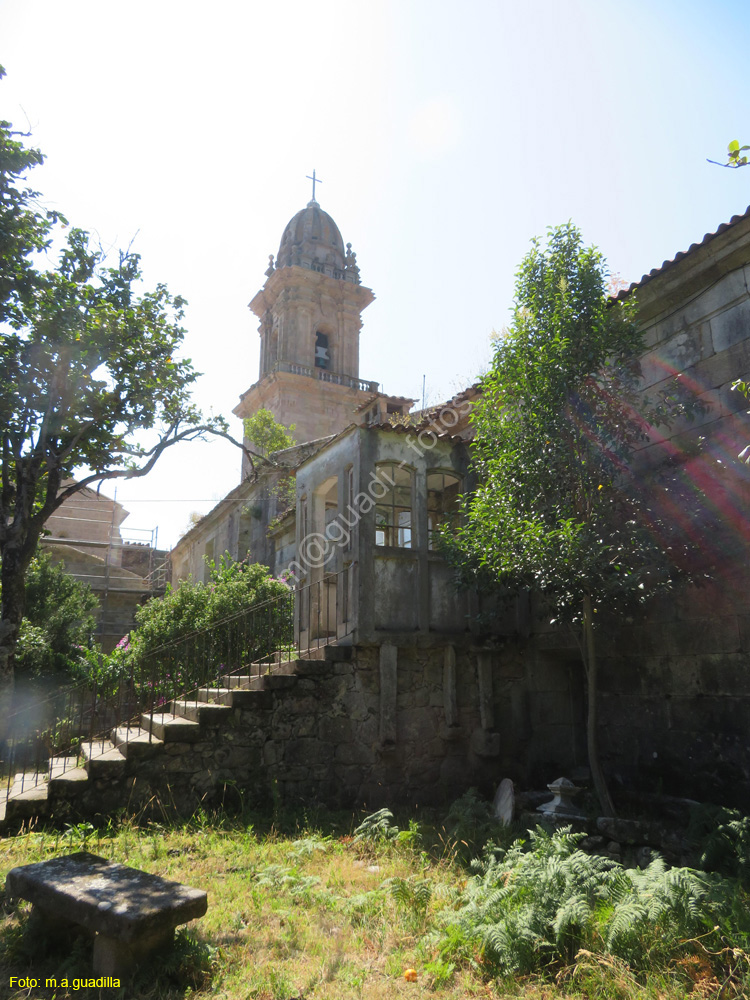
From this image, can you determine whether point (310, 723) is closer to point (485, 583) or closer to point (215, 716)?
point (215, 716)

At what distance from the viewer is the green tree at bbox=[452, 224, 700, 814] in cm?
670

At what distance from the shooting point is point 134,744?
6.89 metres

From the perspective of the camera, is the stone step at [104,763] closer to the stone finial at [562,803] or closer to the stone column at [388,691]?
the stone column at [388,691]

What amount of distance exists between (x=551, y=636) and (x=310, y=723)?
3183 mm

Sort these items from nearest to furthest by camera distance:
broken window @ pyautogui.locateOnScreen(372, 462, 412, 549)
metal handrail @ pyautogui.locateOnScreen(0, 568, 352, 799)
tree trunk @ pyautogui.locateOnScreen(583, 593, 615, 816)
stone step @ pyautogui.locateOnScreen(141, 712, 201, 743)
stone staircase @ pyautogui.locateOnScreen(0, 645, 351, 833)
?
stone staircase @ pyautogui.locateOnScreen(0, 645, 351, 833), tree trunk @ pyautogui.locateOnScreen(583, 593, 615, 816), stone step @ pyautogui.locateOnScreen(141, 712, 201, 743), metal handrail @ pyautogui.locateOnScreen(0, 568, 352, 799), broken window @ pyautogui.locateOnScreen(372, 462, 412, 549)

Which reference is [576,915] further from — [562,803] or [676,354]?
[676,354]

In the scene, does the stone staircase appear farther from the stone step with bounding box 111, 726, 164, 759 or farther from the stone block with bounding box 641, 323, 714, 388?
the stone block with bounding box 641, 323, 714, 388

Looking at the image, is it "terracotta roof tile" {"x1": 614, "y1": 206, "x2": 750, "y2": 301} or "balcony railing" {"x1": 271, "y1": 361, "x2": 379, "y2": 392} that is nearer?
"terracotta roof tile" {"x1": 614, "y1": 206, "x2": 750, "y2": 301}

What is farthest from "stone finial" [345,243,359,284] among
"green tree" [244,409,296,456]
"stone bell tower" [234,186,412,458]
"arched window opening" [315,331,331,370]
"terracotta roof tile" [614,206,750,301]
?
"terracotta roof tile" [614,206,750,301]

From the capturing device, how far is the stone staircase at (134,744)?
6.37m

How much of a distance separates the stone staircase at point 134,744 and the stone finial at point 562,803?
2.63 m

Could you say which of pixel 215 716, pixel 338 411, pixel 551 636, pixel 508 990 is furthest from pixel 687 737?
pixel 338 411

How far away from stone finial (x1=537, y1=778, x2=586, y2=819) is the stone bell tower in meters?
19.0

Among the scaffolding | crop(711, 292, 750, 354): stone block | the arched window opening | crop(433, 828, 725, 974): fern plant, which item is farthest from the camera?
the arched window opening
